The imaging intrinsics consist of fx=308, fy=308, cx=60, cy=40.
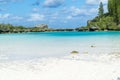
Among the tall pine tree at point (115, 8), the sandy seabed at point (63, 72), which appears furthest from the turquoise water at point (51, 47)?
the tall pine tree at point (115, 8)

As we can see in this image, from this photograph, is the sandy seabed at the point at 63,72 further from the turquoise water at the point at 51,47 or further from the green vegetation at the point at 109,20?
the green vegetation at the point at 109,20

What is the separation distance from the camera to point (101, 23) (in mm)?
183000

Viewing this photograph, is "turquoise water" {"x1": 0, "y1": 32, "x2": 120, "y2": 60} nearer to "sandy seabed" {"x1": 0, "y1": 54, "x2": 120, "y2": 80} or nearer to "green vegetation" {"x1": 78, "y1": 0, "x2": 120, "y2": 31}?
"sandy seabed" {"x1": 0, "y1": 54, "x2": 120, "y2": 80}

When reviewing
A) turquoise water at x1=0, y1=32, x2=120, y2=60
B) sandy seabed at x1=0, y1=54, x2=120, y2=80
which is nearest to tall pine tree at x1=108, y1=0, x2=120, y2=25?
turquoise water at x1=0, y1=32, x2=120, y2=60

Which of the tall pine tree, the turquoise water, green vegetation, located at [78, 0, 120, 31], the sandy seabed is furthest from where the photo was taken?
green vegetation, located at [78, 0, 120, 31]

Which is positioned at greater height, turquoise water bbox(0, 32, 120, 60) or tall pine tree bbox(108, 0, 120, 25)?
tall pine tree bbox(108, 0, 120, 25)

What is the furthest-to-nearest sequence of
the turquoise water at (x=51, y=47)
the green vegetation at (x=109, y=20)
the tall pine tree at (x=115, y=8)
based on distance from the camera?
the green vegetation at (x=109, y=20)
the tall pine tree at (x=115, y=8)
the turquoise water at (x=51, y=47)

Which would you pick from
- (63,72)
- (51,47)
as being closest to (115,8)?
(51,47)

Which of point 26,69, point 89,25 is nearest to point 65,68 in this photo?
point 26,69

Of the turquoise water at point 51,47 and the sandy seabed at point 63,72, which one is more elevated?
the sandy seabed at point 63,72

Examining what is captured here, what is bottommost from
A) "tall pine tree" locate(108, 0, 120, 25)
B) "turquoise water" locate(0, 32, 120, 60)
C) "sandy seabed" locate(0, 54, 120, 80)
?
"turquoise water" locate(0, 32, 120, 60)

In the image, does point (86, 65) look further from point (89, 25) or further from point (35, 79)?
point (89, 25)

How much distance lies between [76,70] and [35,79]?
8.76 feet

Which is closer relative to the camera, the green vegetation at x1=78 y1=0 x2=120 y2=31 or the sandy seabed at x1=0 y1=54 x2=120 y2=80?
the sandy seabed at x1=0 y1=54 x2=120 y2=80
